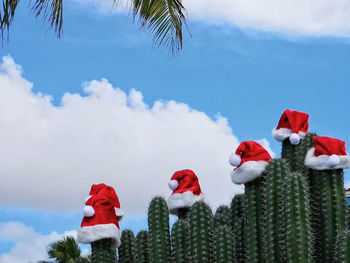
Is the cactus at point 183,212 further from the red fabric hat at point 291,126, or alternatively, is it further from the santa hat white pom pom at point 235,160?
the red fabric hat at point 291,126

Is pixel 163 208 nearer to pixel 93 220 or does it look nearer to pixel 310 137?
pixel 93 220

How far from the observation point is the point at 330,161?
7352mm

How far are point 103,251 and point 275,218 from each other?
98.2 inches

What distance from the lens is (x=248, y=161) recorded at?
7.46 m

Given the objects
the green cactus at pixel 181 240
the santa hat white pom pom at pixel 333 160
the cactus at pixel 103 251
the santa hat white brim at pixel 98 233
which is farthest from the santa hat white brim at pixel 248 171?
the cactus at pixel 103 251

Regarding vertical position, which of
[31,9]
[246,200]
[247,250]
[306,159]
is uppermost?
[31,9]

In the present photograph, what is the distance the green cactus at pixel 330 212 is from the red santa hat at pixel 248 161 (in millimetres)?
733

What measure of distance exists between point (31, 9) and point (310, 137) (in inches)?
197

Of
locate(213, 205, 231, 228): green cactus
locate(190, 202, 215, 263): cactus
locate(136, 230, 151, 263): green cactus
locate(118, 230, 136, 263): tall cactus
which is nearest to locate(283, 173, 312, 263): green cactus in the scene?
locate(190, 202, 215, 263): cactus

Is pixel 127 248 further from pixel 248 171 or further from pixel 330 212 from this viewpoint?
pixel 330 212

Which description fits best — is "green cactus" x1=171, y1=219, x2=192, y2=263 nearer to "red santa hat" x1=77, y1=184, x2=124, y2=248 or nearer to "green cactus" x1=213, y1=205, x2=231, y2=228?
"green cactus" x1=213, y1=205, x2=231, y2=228

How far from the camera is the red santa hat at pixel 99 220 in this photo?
817 centimetres

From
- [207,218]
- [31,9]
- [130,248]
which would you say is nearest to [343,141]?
[207,218]

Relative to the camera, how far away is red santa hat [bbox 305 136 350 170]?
741 centimetres
